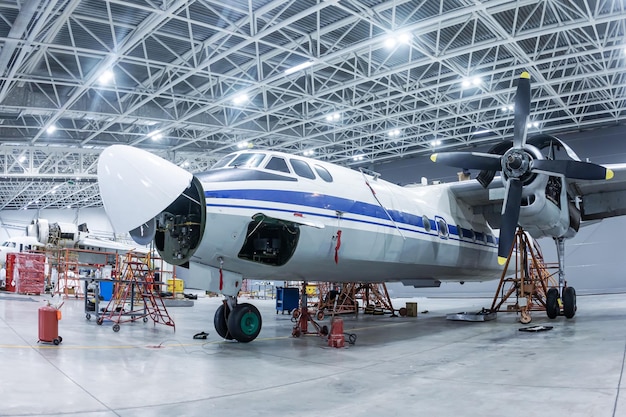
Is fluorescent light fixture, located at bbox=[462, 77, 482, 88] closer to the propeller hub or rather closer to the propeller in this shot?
the propeller

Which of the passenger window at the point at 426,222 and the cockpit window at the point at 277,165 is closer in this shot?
the cockpit window at the point at 277,165

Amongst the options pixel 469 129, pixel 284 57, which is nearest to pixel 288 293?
pixel 284 57

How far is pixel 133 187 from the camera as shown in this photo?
784 cm

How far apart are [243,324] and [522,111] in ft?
31.3

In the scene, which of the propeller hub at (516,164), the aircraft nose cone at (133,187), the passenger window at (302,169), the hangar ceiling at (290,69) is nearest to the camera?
the aircraft nose cone at (133,187)

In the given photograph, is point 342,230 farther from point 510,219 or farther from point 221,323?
point 510,219

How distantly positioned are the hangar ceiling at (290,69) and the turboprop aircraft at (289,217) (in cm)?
771

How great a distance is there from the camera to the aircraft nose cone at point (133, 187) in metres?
7.79

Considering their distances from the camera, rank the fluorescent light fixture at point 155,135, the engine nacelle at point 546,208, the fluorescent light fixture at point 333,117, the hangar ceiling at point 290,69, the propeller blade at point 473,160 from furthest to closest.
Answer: the fluorescent light fixture at point 155,135
the fluorescent light fixture at point 333,117
the hangar ceiling at point 290,69
the propeller blade at point 473,160
the engine nacelle at point 546,208

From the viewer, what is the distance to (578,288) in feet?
104

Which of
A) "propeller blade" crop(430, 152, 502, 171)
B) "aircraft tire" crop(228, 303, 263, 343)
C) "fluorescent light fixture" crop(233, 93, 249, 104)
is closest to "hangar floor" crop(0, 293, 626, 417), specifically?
"aircraft tire" crop(228, 303, 263, 343)

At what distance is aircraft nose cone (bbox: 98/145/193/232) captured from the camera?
7.79m

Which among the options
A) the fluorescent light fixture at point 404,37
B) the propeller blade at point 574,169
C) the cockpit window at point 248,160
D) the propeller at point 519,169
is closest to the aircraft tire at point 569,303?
the propeller at point 519,169

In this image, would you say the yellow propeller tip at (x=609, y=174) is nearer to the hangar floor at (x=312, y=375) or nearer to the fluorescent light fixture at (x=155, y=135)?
the hangar floor at (x=312, y=375)
